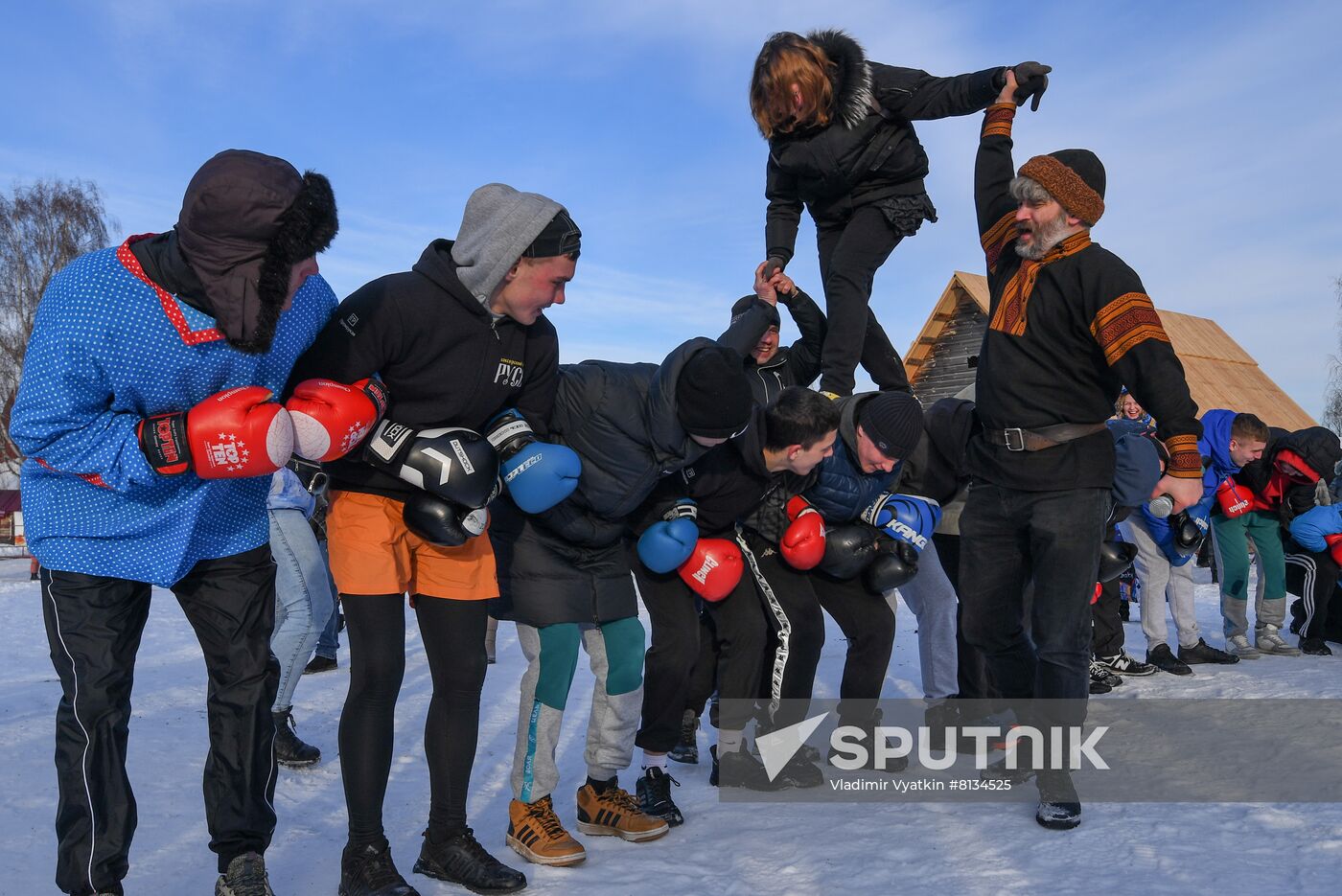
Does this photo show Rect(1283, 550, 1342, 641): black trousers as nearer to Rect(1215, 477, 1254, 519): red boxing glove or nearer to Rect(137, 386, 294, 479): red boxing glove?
Rect(1215, 477, 1254, 519): red boxing glove

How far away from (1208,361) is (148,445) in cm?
2399

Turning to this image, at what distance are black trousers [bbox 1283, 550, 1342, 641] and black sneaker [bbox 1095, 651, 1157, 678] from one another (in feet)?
6.74

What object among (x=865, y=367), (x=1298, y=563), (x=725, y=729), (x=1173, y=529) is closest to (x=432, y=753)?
(x=725, y=729)

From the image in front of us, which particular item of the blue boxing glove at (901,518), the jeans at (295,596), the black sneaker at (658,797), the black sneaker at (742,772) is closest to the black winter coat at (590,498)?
the black sneaker at (658,797)

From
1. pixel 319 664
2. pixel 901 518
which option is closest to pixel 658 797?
pixel 901 518

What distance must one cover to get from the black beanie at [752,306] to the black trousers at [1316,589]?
228 inches

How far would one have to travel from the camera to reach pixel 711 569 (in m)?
4.11

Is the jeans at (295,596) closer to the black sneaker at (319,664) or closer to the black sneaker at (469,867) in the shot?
the black sneaker at (469,867)

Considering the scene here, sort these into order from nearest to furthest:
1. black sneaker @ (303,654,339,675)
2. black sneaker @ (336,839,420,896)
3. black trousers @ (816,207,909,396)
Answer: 1. black sneaker @ (336,839,420,896)
2. black trousers @ (816,207,909,396)
3. black sneaker @ (303,654,339,675)

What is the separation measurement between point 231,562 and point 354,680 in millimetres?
524

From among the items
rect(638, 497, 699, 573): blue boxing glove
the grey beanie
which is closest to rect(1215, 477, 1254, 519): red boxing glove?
Result: rect(638, 497, 699, 573): blue boxing glove

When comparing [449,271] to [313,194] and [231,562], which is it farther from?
[231,562]

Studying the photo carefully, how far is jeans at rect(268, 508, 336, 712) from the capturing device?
483cm

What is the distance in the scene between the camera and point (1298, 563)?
8.27m
